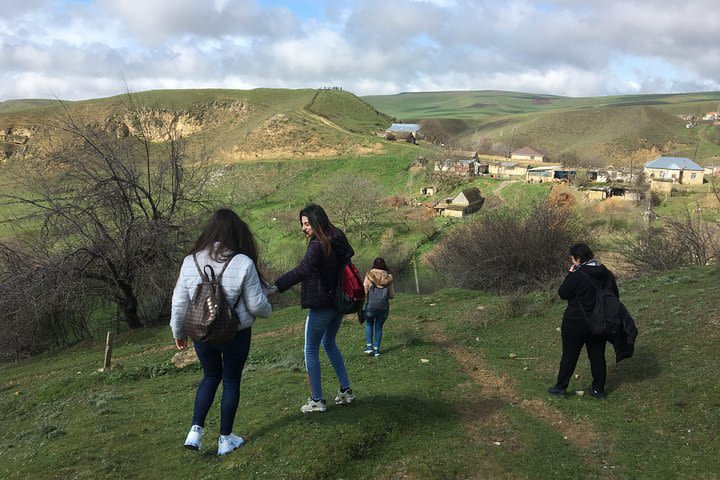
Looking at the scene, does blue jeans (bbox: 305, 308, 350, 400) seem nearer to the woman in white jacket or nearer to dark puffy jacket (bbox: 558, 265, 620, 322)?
the woman in white jacket

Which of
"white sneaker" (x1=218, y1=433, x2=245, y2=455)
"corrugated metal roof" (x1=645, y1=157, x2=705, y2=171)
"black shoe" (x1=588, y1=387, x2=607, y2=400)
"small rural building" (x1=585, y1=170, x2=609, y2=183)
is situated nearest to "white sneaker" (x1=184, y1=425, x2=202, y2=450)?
"white sneaker" (x1=218, y1=433, x2=245, y2=455)

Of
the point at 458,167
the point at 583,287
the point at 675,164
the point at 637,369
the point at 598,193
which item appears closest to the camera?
the point at 583,287

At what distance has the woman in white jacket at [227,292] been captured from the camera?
4520mm

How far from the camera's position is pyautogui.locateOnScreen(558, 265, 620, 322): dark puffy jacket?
664 centimetres

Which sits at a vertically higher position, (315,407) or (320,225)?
(320,225)

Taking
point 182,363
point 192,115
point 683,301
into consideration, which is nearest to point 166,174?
point 182,363

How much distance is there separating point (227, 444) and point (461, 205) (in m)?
49.7

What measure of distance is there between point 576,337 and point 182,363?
29.1ft

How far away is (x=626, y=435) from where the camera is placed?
5.89 metres

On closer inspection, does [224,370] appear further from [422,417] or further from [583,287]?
[583,287]

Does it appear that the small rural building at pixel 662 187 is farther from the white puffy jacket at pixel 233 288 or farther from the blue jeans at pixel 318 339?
the white puffy jacket at pixel 233 288

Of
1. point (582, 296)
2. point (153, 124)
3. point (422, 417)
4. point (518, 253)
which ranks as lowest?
point (518, 253)

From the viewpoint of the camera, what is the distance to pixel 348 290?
5.45 metres

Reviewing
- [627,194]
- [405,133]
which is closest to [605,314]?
[627,194]
